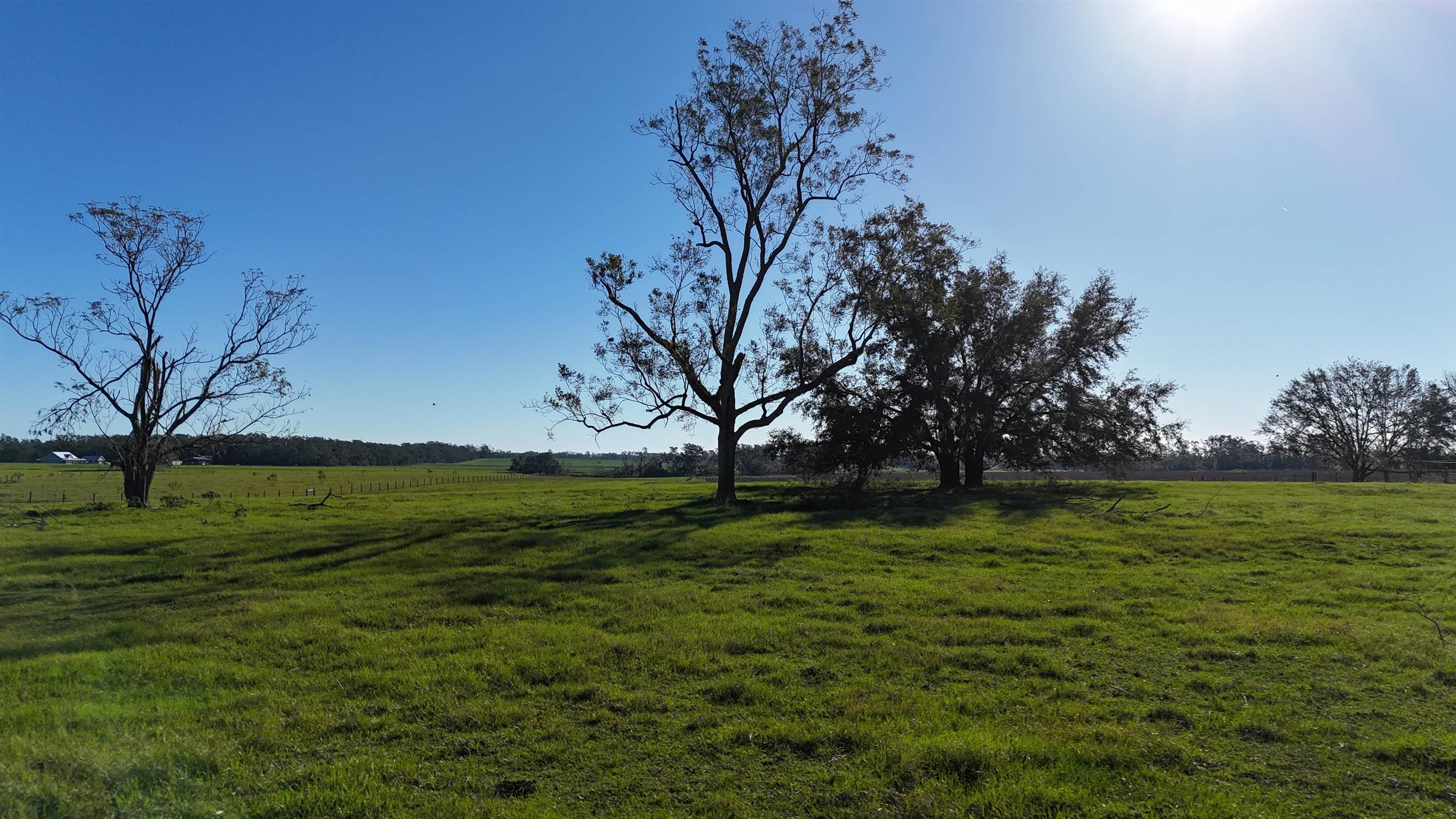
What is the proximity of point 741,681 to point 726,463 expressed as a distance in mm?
24564

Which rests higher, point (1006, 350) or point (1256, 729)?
point (1006, 350)

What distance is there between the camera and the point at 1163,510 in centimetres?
2827

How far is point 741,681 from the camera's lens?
902 cm

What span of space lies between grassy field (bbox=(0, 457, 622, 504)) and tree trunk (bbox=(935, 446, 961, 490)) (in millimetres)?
43863

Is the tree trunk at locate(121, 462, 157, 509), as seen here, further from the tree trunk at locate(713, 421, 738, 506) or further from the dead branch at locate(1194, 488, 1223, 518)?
the dead branch at locate(1194, 488, 1223, 518)

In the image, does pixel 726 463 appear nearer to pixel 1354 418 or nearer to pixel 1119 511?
pixel 1119 511

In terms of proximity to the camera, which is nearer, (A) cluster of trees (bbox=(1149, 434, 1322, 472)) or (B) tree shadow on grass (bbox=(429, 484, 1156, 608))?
(B) tree shadow on grass (bbox=(429, 484, 1156, 608))

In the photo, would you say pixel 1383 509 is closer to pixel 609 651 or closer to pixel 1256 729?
pixel 1256 729

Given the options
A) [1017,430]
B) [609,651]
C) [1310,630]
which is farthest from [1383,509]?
[609,651]

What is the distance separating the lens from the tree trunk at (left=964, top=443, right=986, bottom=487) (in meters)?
41.0

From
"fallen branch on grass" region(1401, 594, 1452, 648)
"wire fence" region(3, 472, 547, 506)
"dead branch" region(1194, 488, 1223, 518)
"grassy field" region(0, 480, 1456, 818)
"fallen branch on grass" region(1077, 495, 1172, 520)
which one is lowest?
"wire fence" region(3, 472, 547, 506)

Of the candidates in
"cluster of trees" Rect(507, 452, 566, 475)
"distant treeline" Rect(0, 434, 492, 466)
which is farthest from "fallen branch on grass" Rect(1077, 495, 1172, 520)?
"cluster of trees" Rect(507, 452, 566, 475)

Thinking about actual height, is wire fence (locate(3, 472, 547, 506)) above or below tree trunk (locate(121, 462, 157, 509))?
below

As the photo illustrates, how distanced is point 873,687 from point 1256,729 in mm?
3924
